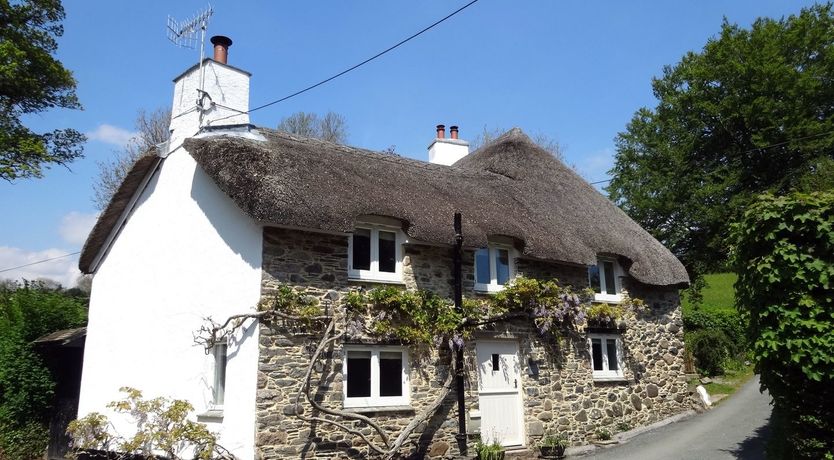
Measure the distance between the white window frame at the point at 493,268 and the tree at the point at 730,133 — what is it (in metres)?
13.7

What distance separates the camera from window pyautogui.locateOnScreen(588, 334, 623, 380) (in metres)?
13.4

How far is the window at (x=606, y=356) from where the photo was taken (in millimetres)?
13414

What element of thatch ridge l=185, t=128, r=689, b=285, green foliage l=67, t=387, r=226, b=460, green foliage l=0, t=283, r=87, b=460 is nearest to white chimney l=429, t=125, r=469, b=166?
thatch ridge l=185, t=128, r=689, b=285

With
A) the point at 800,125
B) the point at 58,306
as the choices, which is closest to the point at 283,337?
the point at 58,306

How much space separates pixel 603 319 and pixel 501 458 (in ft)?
13.3

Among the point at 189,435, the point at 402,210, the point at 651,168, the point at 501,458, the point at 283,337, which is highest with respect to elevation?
the point at 651,168

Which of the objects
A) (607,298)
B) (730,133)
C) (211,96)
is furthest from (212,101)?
(730,133)

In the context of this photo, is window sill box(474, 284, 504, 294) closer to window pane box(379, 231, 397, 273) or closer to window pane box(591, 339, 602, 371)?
window pane box(379, 231, 397, 273)

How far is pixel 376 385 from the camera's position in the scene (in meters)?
10.2

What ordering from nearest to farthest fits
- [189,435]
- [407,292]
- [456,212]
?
[189,435], [407,292], [456,212]

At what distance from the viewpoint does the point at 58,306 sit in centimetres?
1501

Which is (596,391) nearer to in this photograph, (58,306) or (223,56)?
(223,56)

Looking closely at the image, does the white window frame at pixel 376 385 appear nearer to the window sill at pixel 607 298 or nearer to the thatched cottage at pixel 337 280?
the thatched cottage at pixel 337 280

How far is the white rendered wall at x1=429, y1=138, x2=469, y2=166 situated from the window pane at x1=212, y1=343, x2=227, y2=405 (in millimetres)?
9711
